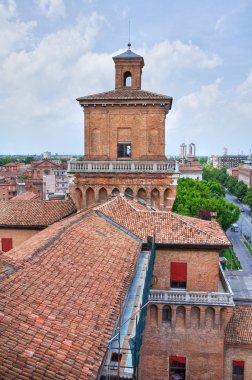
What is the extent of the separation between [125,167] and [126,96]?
17.5ft

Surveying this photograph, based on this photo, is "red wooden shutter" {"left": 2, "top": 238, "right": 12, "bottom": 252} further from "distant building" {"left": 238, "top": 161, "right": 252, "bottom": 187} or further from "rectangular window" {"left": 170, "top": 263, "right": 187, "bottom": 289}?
"distant building" {"left": 238, "top": 161, "right": 252, "bottom": 187}

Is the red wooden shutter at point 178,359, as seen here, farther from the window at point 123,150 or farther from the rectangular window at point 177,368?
the window at point 123,150

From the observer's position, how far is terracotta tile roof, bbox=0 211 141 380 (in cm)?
752

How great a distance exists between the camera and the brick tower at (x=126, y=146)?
87.0 feet

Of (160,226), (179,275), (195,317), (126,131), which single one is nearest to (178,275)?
(179,275)

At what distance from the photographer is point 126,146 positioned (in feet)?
94.9

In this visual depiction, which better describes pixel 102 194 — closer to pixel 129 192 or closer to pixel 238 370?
pixel 129 192

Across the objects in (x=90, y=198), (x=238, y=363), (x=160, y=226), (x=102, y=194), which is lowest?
(x=238, y=363)

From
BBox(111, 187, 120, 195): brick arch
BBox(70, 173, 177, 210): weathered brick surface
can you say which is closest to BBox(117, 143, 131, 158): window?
BBox(70, 173, 177, 210): weathered brick surface

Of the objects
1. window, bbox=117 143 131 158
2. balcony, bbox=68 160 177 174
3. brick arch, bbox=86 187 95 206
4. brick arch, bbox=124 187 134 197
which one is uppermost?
window, bbox=117 143 131 158

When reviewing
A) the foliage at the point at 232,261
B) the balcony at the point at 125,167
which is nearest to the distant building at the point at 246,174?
the foliage at the point at 232,261

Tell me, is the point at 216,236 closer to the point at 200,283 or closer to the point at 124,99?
the point at 200,283

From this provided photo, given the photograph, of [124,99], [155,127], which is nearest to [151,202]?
[155,127]

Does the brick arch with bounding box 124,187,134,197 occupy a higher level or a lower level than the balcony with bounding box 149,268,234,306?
higher
